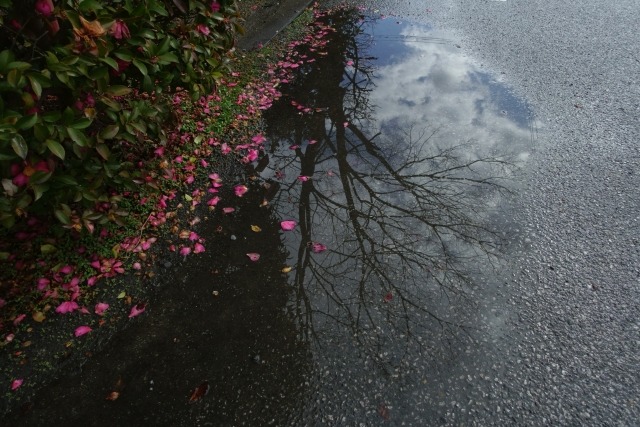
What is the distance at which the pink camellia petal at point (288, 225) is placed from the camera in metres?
3.01

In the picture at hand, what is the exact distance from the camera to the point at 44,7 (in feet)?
6.18

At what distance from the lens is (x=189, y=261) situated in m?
2.72

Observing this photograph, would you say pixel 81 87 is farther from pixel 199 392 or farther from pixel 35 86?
pixel 199 392

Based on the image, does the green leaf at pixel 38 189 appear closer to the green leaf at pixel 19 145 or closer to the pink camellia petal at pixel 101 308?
the green leaf at pixel 19 145

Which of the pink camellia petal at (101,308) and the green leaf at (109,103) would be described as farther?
the pink camellia petal at (101,308)

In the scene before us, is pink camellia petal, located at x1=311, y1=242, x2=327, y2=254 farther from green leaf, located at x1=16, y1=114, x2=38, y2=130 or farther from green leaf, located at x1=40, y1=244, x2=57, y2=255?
green leaf, located at x1=16, y1=114, x2=38, y2=130

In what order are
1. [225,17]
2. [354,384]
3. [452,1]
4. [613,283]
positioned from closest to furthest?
[354,384]
[613,283]
[225,17]
[452,1]

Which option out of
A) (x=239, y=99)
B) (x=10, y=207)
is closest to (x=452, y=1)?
(x=239, y=99)

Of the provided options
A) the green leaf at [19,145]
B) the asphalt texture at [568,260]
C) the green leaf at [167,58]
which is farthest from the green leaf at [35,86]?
the asphalt texture at [568,260]

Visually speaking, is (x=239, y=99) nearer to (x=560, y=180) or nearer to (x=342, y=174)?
(x=342, y=174)

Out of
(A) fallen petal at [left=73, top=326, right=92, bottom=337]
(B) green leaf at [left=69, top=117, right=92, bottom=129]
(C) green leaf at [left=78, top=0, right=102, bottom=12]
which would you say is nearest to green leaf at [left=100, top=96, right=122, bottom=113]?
(B) green leaf at [left=69, top=117, right=92, bottom=129]

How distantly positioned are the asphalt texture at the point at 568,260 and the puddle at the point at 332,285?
0.61 ft

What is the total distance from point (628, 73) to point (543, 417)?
458 cm

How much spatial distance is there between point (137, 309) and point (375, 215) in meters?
1.75
